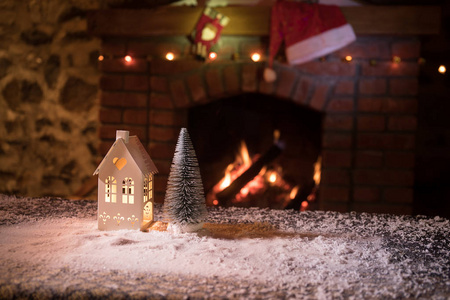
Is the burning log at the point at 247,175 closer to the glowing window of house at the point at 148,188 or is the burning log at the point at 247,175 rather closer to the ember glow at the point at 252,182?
the ember glow at the point at 252,182

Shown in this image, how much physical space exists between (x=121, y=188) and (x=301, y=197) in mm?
2007

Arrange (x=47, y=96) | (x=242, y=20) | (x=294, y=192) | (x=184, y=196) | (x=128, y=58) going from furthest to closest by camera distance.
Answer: (x=294, y=192) < (x=47, y=96) < (x=128, y=58) < (x=242, y=20) < (x=184, y=196)

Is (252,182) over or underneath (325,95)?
underneath

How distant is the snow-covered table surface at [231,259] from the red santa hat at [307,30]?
1.15 metres

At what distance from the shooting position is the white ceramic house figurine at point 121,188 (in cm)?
121

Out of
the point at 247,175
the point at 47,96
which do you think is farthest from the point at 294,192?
the point at 47,96

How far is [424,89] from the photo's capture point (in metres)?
2.79

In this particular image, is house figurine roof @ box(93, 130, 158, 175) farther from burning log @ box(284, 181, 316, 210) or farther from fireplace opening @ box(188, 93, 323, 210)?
burning log @ box(284, 181, 316, 210)

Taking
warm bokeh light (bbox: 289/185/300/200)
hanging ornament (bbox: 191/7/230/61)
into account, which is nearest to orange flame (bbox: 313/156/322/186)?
warm bokeh light (bbox: 289/185/300/200)

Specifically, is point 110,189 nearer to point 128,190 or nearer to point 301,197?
point 128,190

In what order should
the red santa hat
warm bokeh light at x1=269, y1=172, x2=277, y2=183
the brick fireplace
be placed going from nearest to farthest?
the red santa hat → the brick fireplace → warm bokeh light at x1=269, y1=172, x2=277, y2=183

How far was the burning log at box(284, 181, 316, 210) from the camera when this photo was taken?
299cm

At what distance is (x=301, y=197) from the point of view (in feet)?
9.93

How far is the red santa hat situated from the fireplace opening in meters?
0.76
